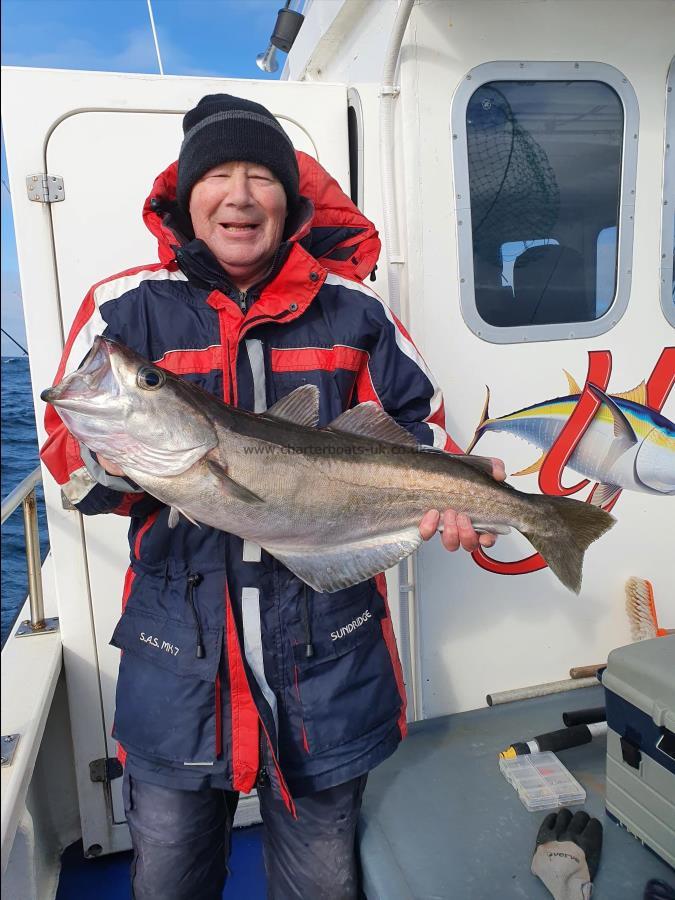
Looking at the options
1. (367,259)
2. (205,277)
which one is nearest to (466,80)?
(367,259)

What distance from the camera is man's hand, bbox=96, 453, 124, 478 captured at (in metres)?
1.95

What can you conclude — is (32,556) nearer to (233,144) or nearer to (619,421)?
(233,144)

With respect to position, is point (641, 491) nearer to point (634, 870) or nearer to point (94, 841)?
point (634, 870)

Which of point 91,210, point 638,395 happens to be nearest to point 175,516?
point 91,210

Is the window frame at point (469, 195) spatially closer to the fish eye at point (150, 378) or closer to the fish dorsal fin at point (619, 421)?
the fish dorsal fin at point (619, 421)

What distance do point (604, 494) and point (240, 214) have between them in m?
2.60

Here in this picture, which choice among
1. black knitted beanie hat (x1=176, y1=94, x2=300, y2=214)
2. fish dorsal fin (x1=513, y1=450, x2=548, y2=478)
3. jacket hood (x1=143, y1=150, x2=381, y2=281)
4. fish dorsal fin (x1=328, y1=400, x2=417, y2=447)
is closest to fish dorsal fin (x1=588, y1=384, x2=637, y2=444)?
fish dorsal fin (x1=513, y1=450, x2=548, y2=478)

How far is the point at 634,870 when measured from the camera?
2.60 metres

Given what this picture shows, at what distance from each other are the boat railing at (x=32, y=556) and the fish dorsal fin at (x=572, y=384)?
9.00 feet

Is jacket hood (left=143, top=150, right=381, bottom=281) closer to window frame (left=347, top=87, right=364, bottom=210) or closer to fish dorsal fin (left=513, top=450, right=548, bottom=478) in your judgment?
window frame (left=347, top=87, right=364, bottom=210)

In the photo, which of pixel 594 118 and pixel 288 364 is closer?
pixel 288 364

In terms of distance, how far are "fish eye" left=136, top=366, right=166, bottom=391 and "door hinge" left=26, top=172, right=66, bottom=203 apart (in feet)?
5.64

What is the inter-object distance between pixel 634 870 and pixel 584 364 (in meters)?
2.37

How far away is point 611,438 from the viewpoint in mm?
3688
